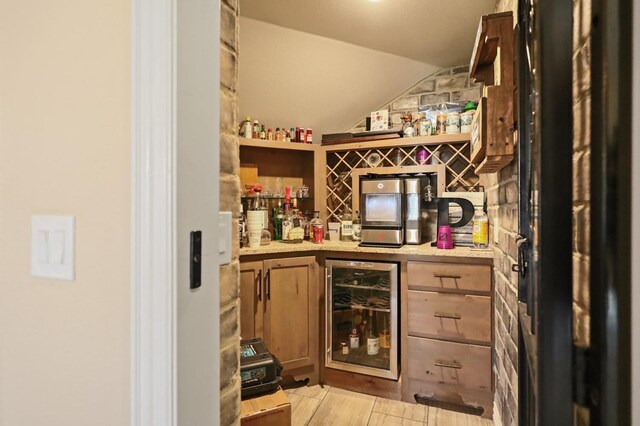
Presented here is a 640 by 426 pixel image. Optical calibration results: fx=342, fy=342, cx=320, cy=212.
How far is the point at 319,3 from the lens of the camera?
79.7 inches

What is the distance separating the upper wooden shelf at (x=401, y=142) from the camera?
7.98 ft

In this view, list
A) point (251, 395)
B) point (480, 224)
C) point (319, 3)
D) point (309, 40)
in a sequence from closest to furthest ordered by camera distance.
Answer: point (251, 395)
point (319, 3)
point (480, 224)
point (309, 40)

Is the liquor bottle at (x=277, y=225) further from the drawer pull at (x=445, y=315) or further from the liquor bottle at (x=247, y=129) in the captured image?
the drawer pull at (x=445, y=315)

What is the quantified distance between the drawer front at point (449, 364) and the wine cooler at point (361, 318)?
0.14m

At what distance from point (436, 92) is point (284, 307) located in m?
2.11

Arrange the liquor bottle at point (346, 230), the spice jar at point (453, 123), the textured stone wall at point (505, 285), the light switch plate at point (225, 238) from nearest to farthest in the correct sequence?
1. the light switch plate at point (225, 238)
2. the textured stone wall at point (505, 285)
3. the spice jar at point (453, 123)
4. the liquor bottle at point (346, 230)

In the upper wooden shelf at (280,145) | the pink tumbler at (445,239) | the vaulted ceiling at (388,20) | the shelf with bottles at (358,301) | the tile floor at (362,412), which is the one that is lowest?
the tile floor at (362,412)

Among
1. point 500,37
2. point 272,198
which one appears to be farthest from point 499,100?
point 272,198
